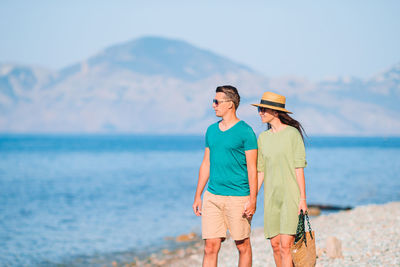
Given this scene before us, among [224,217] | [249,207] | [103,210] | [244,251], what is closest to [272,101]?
[249,207]

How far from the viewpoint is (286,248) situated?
18.8 feet

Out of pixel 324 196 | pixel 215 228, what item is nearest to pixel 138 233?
pixel 215 228

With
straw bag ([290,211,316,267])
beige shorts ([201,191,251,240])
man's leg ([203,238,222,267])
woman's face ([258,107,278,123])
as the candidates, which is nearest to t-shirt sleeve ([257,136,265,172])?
woman's face ([258,107,278,123])

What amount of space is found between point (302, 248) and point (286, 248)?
19 cm

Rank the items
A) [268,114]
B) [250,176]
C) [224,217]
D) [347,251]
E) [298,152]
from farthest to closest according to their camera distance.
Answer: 1. [347,251]
2. [224,217]
3. [268,114]
4. [250,176]
5. [298,152]

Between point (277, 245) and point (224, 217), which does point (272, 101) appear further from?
point (277, 245)

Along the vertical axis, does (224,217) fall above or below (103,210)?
above

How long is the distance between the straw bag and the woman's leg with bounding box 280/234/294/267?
4 cm

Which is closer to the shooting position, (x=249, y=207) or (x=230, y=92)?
(x=249, y=207)

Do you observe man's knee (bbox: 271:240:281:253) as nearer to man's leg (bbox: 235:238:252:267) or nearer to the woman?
the woman

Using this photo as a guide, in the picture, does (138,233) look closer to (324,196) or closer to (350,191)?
(324,196)

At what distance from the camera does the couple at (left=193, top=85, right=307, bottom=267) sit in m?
5.72

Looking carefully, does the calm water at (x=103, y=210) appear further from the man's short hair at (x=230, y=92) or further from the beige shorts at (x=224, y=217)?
the beige shorts at (x=224, y=217)

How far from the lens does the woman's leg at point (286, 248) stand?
5.73 m
